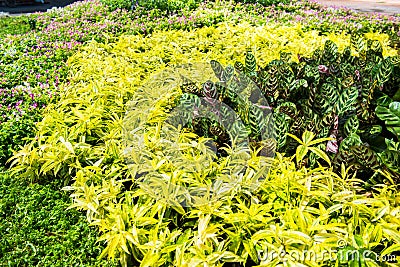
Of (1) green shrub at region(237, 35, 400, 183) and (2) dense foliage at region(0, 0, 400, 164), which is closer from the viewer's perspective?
(1) green shrub at region(237, 35, 400, 183)

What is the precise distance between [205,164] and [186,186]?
20 centimetres

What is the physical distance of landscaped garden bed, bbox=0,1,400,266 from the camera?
197 cm

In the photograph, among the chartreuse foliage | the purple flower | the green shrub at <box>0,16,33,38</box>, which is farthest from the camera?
the green shrub at <box>0,16,33,38</box>

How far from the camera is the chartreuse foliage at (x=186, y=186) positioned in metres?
1.91

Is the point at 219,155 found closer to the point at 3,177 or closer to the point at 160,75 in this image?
the point at 160,75

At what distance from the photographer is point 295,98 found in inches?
118

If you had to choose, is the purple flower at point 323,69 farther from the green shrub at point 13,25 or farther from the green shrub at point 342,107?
the green shrub at point 13,25

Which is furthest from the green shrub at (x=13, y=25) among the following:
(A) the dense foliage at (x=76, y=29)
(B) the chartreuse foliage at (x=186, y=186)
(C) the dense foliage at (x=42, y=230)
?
(C) the dense foliage at (x=42, y=230)

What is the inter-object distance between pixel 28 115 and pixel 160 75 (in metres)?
1.15

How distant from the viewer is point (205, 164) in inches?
95.7

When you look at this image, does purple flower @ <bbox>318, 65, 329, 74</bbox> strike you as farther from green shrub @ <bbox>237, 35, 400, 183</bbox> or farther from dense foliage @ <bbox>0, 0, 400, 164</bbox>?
dense foliage @ <bbox>0, 0, 400, 164</bbox>

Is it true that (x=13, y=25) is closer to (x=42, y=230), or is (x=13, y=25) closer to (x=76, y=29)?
(x=76, y=29)

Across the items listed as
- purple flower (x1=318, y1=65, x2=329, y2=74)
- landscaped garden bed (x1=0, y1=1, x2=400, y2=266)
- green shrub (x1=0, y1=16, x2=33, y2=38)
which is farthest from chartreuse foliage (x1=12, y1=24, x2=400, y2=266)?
green shrub (x1=0, y1=16, x2=33, y2=38)

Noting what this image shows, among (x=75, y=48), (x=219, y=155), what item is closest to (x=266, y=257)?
(x=219, y=155)
